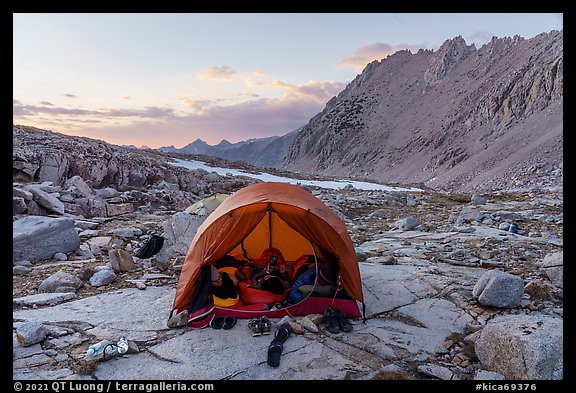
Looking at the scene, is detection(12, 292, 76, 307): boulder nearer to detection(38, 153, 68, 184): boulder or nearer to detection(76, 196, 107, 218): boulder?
detection(76, 196, 107, 218): boulder

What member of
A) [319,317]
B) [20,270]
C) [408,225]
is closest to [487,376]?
[319,317]

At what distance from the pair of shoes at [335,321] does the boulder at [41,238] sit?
22.5ft

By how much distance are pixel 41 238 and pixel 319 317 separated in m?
6.97

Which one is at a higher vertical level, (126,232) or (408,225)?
(126,232)

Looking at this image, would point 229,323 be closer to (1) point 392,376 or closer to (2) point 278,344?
(2) point 278,344

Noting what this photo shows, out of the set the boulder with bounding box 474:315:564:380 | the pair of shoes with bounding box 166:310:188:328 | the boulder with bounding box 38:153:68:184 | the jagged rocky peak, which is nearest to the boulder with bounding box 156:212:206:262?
the pair of shoes with bounding box 166:310:188:328

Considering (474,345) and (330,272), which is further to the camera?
(330,272)

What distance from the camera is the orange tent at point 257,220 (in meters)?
6.13

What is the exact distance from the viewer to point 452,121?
249ft
